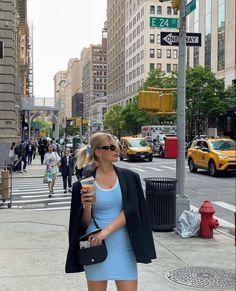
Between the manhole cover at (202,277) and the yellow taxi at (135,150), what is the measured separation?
2706 cm

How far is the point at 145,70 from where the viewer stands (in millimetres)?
105062

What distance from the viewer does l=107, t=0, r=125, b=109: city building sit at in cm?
13630

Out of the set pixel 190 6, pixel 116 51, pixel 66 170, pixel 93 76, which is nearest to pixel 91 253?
pixel 190 6

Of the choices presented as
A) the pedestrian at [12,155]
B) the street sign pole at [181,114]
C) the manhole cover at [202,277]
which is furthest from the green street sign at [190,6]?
the pedestrian at [12,155]

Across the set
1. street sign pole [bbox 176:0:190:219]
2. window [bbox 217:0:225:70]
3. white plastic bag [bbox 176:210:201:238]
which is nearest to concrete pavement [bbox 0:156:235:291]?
white plastic bag [bbox 176:210:201:238]

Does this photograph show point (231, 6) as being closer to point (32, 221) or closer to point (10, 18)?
point (10, 18)

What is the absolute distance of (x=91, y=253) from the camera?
330 cm

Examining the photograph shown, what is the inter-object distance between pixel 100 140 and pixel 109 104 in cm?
15378

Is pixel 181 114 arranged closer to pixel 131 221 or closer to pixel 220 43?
pixel 131 221

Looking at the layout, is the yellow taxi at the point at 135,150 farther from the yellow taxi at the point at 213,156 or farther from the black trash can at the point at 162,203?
the black trash can at the point at 162,203

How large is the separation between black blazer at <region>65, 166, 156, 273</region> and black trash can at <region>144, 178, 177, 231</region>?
5207mm

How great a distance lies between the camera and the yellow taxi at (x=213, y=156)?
20.5 m

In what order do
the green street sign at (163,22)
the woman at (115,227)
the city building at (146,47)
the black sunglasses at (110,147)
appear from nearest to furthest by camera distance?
the woman at (115,227), the black sunglasses at (110,147), the green street sign at (163,22), the city building at (146,47)

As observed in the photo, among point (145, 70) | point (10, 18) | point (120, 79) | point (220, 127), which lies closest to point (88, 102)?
point (120, 79)
